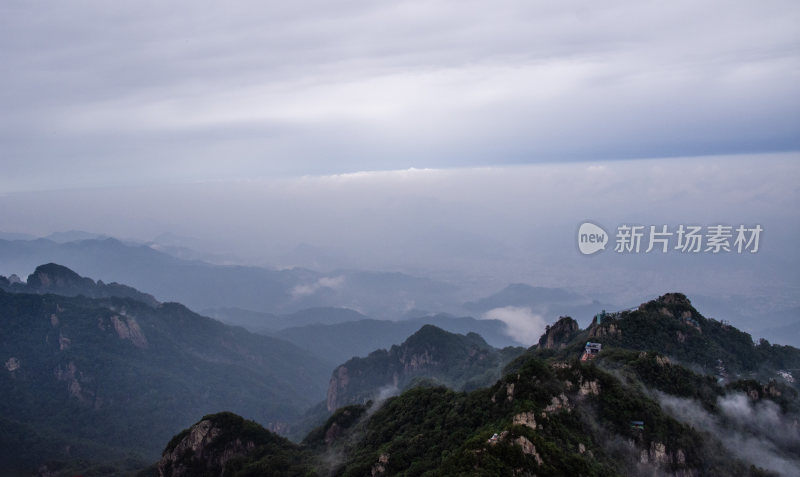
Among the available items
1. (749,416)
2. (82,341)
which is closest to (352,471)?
(749,416)

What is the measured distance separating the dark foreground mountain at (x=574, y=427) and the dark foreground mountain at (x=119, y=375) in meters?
41.4

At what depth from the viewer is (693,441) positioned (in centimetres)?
4094

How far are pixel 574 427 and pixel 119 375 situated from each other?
129460 mm

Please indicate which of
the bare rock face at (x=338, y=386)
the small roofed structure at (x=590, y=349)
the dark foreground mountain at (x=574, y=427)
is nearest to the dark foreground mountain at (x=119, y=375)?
the bare rock face at (x=338, y=386)

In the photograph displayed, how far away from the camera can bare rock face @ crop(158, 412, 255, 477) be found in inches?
2354

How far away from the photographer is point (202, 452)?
60.6 metres

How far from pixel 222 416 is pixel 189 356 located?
10811 cm

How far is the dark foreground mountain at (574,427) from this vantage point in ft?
123

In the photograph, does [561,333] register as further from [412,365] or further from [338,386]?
[338,386]

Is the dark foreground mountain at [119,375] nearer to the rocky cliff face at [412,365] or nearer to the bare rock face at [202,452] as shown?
the rocky cliff face at [412,365]

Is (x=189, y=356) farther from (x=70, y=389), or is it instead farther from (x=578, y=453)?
(x=578, y=453)

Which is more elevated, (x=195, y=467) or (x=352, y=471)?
(x=352, y=471)

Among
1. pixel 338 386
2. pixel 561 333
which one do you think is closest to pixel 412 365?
pixel 338 386

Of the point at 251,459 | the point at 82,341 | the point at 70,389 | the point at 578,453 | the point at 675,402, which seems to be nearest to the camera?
the point at 578,453
